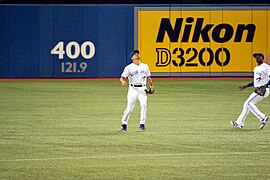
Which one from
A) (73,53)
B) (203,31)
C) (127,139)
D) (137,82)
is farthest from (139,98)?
(203,31)

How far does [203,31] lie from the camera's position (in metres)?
39.8

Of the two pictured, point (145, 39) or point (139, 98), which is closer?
point (139, 98)

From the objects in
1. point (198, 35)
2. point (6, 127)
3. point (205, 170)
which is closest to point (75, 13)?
point (198, 35)

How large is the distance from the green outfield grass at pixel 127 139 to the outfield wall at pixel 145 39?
9837mm

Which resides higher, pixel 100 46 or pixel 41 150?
pixel 100 46

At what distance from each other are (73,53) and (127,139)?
23.2 meters

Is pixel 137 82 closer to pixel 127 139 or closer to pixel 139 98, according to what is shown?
pixel 139 98

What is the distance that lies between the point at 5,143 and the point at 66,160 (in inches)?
107

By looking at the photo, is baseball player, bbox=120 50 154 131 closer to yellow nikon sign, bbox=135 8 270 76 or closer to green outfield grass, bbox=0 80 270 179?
green outfield grass, bbox=0 80 270 179

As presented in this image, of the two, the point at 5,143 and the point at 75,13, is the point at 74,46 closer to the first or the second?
the point at 75,13

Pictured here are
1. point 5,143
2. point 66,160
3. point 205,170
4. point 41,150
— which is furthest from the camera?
point 5,143

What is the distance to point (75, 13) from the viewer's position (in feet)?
130

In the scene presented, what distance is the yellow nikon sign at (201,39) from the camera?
39.8 m

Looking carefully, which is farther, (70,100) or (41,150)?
(70,100)
